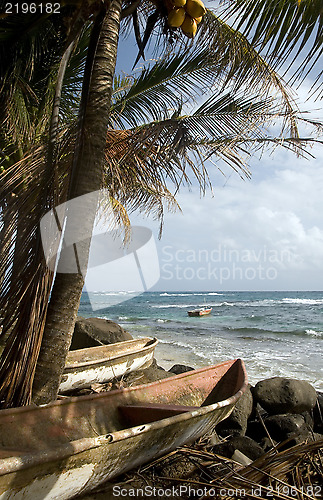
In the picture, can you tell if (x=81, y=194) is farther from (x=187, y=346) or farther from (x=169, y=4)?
(x=187, y=346)

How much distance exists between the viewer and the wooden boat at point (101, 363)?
5.51 metres

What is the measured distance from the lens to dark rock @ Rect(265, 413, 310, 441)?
511cm

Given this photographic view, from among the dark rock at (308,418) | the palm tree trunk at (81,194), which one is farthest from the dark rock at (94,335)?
the palm tree trunk at (81,194)

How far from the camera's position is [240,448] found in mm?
4293

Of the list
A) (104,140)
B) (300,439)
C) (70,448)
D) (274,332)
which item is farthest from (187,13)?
(274,332)

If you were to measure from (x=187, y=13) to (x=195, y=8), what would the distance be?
10 centimetres

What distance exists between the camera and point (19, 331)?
304 cm

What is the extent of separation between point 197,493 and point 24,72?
5.35 metres

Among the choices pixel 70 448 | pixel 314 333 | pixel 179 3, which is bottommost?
pixel 314 333

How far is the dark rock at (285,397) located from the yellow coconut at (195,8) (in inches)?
207

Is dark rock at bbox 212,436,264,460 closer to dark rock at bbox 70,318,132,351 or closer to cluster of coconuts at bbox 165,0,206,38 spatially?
dark rock at bbox 70,318,132,351

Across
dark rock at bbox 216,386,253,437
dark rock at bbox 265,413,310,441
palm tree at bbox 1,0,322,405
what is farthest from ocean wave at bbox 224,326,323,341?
palm tree at bbox 1,0,322,405

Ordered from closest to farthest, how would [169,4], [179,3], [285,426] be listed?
[179,3]
[169,4]
[285,426]

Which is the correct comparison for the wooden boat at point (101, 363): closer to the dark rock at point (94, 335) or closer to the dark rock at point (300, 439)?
the dark rock at point (94, 335)
